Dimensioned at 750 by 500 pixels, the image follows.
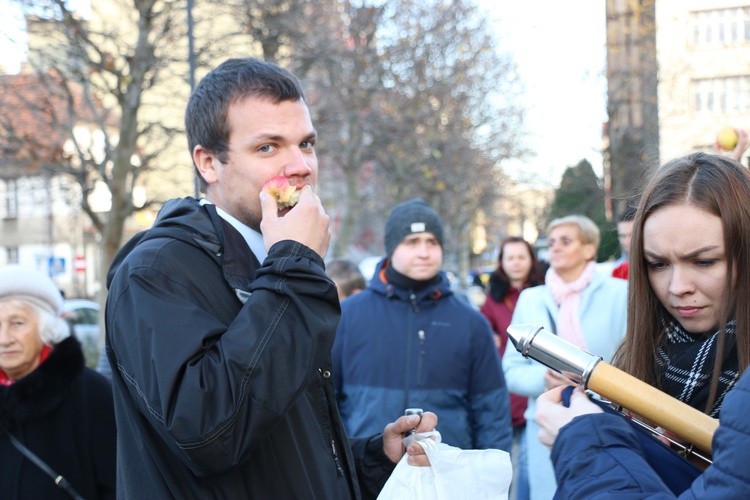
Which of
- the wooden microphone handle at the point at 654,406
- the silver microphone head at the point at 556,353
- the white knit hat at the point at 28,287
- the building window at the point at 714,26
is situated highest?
the building window at the point at 714,26

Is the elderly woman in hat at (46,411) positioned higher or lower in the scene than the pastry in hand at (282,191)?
lower

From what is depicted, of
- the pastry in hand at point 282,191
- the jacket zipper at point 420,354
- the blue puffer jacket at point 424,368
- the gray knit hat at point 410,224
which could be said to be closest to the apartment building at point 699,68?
the gray knit hat at point 410,224

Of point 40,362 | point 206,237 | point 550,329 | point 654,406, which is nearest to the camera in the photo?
point 654,406

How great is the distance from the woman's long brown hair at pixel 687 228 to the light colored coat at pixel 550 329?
244 cm

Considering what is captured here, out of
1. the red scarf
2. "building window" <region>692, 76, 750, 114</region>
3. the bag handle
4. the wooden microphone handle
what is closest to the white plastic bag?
the wooden microphone handle

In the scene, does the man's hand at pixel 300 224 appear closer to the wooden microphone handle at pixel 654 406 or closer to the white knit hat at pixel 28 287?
the wooden microphone handle at pixel 654 406

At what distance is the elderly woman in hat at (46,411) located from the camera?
9.95 feet

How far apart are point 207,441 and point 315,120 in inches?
457

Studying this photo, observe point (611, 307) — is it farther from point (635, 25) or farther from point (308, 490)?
point (635, 25)

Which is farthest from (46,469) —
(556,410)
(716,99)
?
(716,99)

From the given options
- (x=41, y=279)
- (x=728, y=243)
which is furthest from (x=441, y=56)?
(x=728, y=243)

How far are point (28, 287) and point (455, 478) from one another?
2.28 metres

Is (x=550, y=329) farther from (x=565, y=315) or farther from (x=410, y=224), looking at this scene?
(x=410, y=224)

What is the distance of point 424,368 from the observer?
4.34 metres
